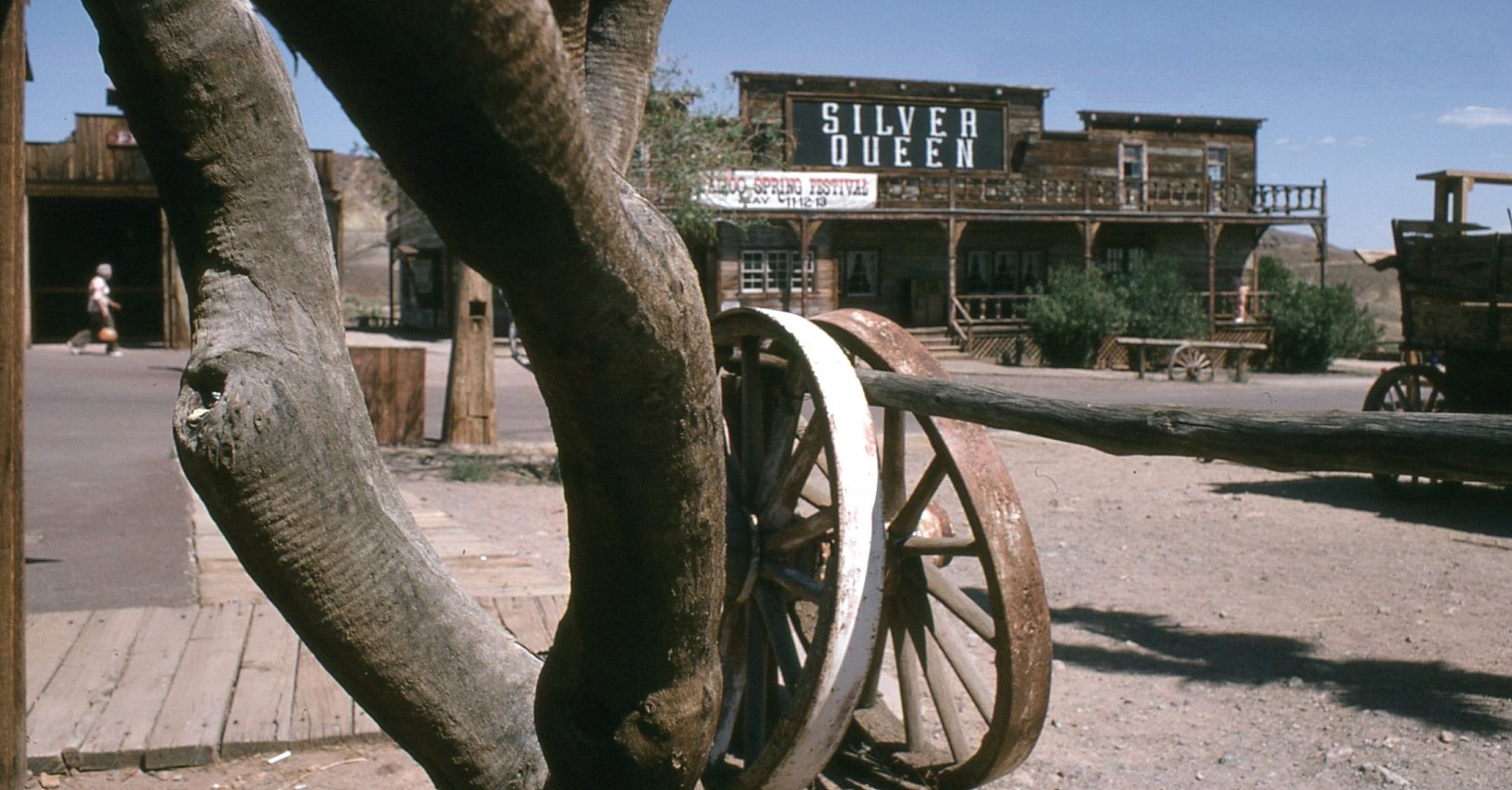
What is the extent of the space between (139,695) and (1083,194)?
3089cm

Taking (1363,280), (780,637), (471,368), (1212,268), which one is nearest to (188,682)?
(780,637)

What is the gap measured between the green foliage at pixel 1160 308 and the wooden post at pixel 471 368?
19225 millimetres

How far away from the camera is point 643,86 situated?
2596mm

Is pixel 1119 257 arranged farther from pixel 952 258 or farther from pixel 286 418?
pixel 286 418

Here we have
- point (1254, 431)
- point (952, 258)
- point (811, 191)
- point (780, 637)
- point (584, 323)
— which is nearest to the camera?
point (584, 323)

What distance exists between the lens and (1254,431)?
2.63 metres

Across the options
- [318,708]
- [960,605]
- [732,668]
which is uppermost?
[960,605]

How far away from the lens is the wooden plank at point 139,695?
3.85 m

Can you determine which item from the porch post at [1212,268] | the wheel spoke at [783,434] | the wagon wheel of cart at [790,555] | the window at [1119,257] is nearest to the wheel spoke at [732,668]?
the wagon wheel of cart at [790,555]

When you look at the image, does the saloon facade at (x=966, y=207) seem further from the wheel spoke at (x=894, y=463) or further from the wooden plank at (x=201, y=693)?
the wheel spoke at (x=894, y=463)

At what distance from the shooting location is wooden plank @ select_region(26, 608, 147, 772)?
3861mm

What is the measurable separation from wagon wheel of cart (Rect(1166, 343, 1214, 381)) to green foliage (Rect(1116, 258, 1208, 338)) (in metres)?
1.63

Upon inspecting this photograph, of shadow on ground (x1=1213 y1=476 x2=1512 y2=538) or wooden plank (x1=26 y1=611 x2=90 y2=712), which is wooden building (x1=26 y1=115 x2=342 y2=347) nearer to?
shadow on ground (x1=1213 y1=476 x2=1512 y2=538)

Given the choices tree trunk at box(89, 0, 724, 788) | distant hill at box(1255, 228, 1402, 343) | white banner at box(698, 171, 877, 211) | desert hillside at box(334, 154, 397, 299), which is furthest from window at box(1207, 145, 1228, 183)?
tree trunk at box(89, 0, 724, 788)
